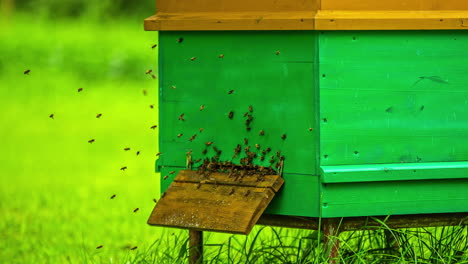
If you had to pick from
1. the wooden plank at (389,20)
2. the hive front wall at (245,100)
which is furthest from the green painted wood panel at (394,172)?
the wooden plank at (389,20)

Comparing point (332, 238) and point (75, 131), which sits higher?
point (332, 238)

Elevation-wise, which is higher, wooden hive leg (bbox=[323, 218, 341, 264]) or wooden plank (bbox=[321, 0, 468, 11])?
wooden plank (bbox=[321, 0, 468, 11])

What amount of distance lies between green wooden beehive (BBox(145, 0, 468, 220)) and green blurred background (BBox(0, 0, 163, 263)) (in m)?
0.47

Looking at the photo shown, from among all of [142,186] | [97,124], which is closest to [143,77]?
[97,124]

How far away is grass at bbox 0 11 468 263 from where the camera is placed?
15.7 ft

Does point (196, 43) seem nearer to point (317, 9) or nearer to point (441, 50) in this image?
point (317, 9)

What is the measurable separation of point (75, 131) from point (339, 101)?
7390mm

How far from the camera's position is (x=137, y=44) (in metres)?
14.4

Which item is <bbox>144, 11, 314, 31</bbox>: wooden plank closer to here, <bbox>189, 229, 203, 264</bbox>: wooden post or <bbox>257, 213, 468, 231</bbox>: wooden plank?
<bbox>257, 213, 468, 231</bbox>: wooden plank

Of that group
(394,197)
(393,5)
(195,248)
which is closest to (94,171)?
(195,248)

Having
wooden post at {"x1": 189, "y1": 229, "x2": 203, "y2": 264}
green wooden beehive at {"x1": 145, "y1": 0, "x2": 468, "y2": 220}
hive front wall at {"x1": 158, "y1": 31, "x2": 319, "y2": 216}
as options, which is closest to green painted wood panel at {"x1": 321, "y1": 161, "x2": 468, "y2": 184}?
green wooden beehive at {"x1": 145, "y1": 0, "x2": 468, "y2": 220}

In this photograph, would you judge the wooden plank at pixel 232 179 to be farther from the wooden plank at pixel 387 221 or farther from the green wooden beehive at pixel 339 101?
the wooden plank at pixel 387 221

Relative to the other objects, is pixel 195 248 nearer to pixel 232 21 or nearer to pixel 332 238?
pixel 332 238

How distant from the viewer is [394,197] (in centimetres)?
395
